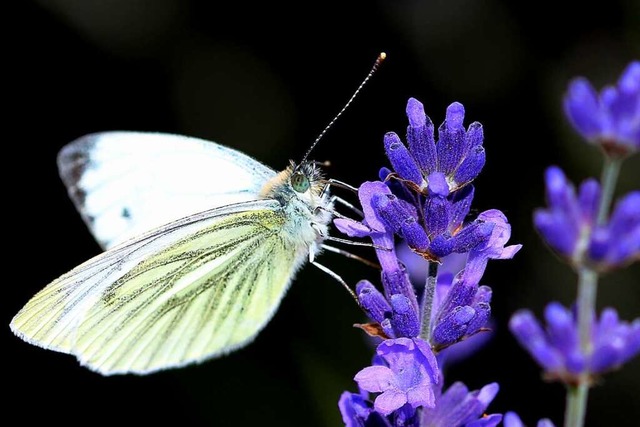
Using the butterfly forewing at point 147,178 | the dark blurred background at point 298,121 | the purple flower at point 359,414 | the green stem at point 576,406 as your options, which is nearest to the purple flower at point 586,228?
the green stem at point 576,406

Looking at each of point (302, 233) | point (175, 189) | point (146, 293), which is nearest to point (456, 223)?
point (302, 233)

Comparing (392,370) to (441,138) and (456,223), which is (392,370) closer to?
(456,223)

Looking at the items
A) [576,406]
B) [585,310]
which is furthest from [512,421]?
[585,310]

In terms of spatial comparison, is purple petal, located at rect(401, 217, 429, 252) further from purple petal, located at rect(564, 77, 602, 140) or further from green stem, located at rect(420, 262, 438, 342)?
Answer: purple petal, located at rect(564, 77, 602, 140)

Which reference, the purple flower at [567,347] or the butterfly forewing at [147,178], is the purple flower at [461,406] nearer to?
the purple flower at [567,347]

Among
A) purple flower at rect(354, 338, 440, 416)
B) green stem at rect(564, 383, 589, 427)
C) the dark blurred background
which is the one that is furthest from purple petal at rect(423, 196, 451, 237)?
the dark blurred background
